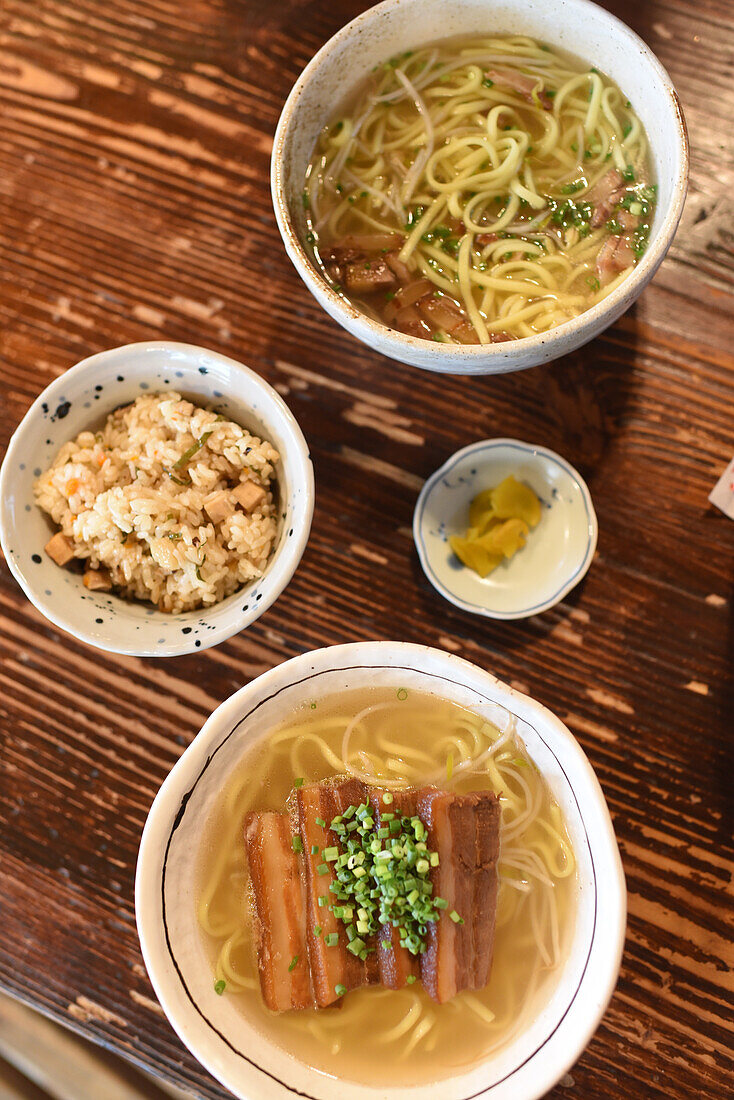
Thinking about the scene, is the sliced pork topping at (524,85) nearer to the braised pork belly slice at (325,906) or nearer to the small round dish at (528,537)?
the small round dish at (528,537)

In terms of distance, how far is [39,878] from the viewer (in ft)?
6.51

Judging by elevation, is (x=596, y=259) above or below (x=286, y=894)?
above

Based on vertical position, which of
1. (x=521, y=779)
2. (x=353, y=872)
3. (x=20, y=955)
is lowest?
(x=20, y=955)

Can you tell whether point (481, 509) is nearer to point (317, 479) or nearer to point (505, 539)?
point (505, 539)

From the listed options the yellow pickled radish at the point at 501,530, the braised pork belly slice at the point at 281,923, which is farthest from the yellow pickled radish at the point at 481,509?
the braised pork belly slice at the point at 281,923

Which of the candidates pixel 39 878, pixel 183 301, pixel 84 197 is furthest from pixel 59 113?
pixel 39 878

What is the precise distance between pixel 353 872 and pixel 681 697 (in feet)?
2.94

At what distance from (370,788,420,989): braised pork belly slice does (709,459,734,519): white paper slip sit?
97cm

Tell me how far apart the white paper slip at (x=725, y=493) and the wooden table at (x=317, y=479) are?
0.07 m

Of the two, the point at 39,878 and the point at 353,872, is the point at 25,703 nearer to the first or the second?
the point at 39,878

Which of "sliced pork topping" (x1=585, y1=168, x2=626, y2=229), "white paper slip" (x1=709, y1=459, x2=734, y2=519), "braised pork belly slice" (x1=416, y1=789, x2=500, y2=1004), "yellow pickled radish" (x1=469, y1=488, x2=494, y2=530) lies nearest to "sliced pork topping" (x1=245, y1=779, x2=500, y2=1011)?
"braised pork belly slice" (x1=416, y1=789, x2=500, y2=1004)

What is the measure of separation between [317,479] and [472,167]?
0.80m

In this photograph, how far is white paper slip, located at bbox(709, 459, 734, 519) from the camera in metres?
1.81

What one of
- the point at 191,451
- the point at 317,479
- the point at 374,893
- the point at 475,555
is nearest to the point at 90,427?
the point at 191,451
